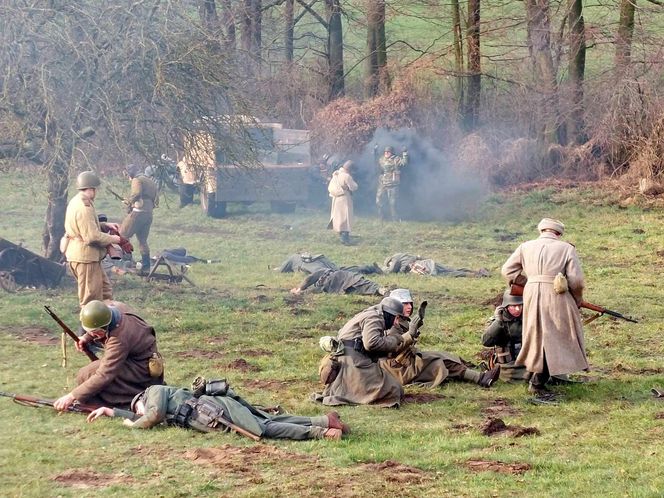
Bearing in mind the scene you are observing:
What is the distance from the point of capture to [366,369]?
10734mm

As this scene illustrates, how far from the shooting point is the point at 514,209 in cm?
2661

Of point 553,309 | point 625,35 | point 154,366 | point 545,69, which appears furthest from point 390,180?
point 154,366

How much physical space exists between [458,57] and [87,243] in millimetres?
19623

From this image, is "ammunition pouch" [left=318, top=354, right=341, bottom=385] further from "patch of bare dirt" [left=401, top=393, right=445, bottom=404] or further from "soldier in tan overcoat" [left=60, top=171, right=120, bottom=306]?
"soldier in tan overcoat" [left=60, top=171, right=120, bottom=306]

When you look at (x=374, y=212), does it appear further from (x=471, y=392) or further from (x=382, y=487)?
(x=382, y=487)

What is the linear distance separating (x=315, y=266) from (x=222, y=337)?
496 centimetres

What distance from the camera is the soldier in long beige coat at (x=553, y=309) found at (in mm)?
10820

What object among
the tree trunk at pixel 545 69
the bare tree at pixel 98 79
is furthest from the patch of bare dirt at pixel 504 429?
the tree trunk at pixel 545 69

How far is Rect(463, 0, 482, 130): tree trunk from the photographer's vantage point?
98.1 ft

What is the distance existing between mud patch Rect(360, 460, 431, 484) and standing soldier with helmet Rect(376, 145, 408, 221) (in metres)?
18.0

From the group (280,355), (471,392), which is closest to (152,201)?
(280,355)

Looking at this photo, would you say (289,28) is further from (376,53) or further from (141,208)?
(141,208)

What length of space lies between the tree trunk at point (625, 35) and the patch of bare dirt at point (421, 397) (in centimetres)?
1734

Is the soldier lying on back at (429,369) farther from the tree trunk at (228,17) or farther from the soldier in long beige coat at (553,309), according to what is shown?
the tree trunk at (228,17)
